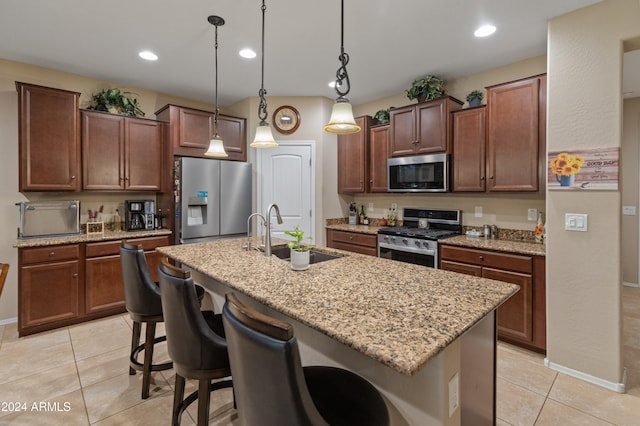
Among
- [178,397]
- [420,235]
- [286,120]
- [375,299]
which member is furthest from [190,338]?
[286,120]

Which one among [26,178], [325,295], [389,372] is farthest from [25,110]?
[389,372]

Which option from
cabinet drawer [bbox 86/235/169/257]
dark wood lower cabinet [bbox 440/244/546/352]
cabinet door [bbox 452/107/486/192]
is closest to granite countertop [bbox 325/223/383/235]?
cabinet door [bbox 452/107/486/192]

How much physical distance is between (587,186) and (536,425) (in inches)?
64.9

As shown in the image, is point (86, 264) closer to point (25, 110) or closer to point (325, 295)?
point (25, 110)

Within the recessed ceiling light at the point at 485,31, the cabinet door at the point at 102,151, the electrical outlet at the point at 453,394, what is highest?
the recessed ceiling light at the point at 485,31

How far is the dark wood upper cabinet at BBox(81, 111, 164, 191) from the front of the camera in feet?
11.6

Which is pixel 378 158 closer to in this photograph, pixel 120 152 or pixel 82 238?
pixel 120 152

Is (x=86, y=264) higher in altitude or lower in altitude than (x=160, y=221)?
lower

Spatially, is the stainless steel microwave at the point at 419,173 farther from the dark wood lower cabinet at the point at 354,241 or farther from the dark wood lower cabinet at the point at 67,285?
the dark wood lower cabinet at the point at 67,285

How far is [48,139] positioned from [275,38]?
98.8 inches

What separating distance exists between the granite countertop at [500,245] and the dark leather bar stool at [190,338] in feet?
8.17

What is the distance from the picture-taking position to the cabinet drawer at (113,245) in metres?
3.33

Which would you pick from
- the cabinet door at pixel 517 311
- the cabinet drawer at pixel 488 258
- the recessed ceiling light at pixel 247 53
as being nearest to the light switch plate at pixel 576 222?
the cabinet drawer at pixel 488 258

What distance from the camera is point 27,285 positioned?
3.00m
